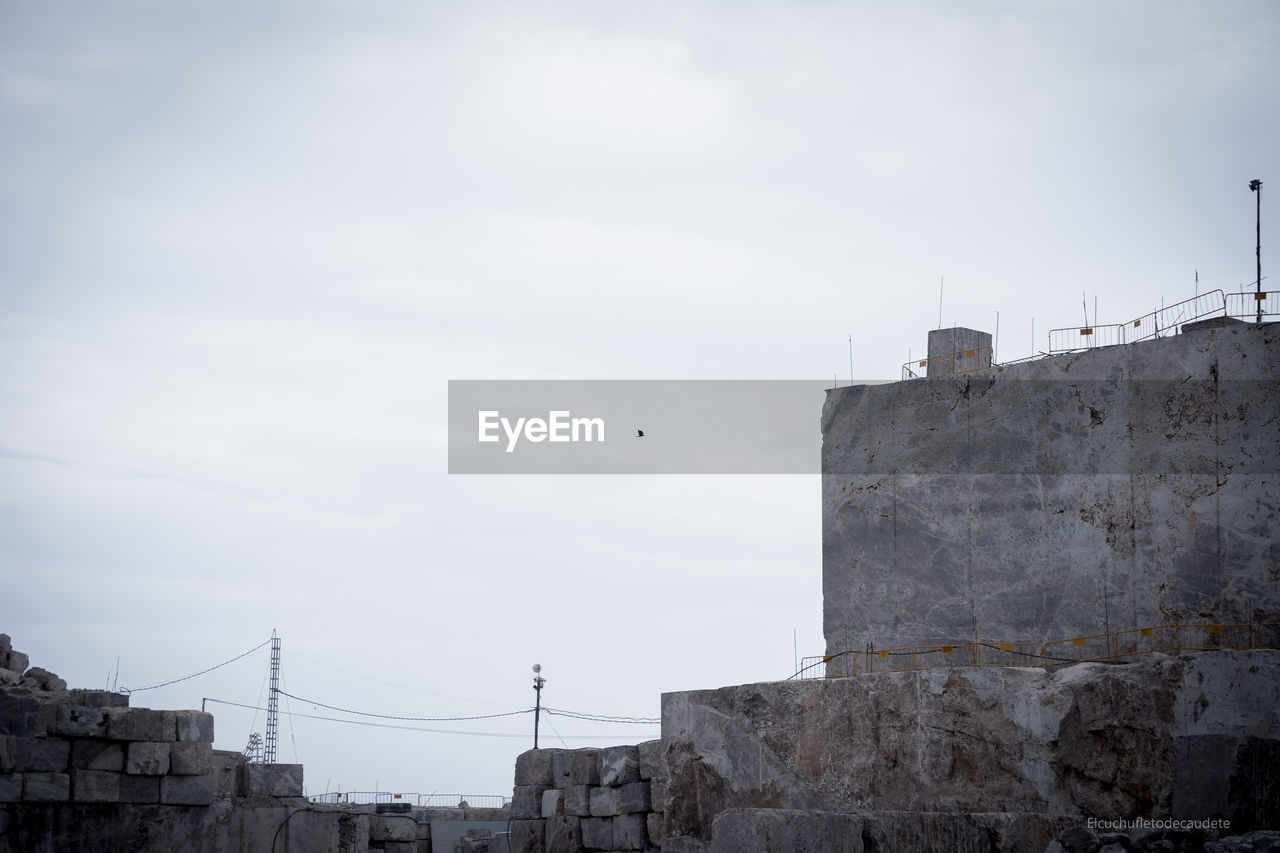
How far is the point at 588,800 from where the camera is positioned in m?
22.4

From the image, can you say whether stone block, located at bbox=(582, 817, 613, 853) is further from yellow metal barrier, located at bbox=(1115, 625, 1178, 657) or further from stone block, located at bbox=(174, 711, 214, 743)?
yellow metal barrier, located at bbox=(1115, 625, 1178, 657)

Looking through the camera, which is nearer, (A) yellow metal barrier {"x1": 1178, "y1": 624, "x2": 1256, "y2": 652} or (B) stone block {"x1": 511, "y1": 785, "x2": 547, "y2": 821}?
(A) yellow metal barrier {"x1": 1178, "y1": 624, "x2": 1256, "y2": 652}

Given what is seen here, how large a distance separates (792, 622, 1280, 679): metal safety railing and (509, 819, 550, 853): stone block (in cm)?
523

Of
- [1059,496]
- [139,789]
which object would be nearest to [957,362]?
[1059,496]

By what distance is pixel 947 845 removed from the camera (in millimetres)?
15492

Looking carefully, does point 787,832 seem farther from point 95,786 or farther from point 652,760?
point 95,786

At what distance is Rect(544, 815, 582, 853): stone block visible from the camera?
22.4 m

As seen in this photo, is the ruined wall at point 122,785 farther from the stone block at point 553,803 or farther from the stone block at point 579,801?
the stone block at point 579,801

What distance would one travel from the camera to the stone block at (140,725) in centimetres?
1886

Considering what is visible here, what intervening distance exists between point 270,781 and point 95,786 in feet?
9.34

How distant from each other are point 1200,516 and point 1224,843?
8.07 m

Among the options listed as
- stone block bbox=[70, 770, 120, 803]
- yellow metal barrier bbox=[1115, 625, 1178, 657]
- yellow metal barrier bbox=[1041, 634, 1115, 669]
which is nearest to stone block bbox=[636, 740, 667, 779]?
yellow metal barrier bbox=[1041, 634, 1115, 669]

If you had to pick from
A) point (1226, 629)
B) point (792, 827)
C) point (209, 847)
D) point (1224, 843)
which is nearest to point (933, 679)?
point (792, 827)

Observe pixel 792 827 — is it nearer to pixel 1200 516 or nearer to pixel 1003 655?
pixel 1003 655
